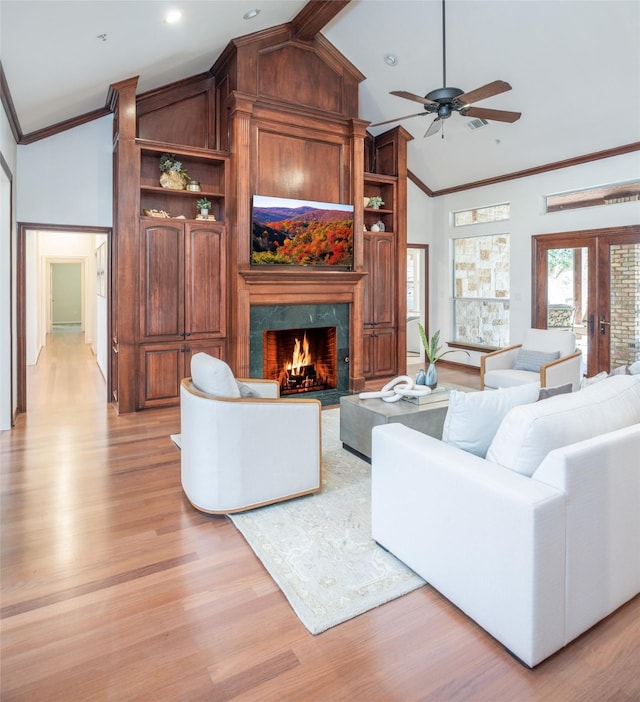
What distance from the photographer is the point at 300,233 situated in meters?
5.71

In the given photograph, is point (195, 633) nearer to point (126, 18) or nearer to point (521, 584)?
point (521, 584)

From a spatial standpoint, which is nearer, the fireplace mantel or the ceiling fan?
the ceiling fan

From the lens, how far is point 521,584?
168 cm

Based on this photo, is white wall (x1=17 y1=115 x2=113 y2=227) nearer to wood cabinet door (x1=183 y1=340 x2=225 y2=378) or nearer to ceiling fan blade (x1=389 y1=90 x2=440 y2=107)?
wood cabinet door (x1=183 y1=340 x2=225 y2=378)

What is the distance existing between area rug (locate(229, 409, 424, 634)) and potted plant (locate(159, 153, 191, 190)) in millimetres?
3883

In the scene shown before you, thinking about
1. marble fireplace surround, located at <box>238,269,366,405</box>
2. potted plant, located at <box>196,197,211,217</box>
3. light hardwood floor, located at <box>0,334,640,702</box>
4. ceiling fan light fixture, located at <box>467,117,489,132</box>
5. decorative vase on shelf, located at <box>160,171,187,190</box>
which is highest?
ceiling fan light fixture, located at <box>467,117,489,132</box>

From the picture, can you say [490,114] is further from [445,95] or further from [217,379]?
[217,379]

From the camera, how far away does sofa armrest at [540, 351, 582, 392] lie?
491 centimetres

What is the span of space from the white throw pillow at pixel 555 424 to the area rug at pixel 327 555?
2.53ft

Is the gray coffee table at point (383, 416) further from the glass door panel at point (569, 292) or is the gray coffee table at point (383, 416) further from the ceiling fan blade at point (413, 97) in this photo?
the glass door panel at point (569, 292)

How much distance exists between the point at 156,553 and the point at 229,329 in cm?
353

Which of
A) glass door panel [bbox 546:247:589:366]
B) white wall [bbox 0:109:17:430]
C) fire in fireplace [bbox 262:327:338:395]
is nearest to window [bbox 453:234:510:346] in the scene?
glass door panel [bbox 546:247:589:366]

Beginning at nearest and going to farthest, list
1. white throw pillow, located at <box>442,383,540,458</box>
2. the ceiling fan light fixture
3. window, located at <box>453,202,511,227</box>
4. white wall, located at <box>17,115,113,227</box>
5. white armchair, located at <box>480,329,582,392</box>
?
white throw pillow, located at <box>442,383,540,458</box> < white armchair, located at <box>480,329,582,392</box> < white wall, located at <box>17,115,113,227</box> < the ceiling fan light fixture < window, located at <box>453,202,511,227</box>

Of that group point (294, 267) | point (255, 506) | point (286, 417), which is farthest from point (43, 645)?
point (294, 267)
